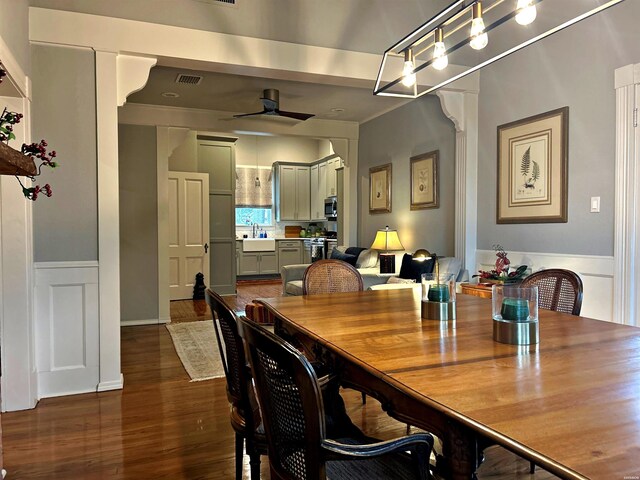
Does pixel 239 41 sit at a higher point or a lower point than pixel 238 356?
higher

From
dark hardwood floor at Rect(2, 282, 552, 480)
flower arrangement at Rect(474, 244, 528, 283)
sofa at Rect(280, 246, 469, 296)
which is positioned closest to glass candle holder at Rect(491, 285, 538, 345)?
dark hardwood floor at Rect(2, 282, 552, 480)

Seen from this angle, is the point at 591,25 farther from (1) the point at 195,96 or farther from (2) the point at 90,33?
(1) the point at 195,96

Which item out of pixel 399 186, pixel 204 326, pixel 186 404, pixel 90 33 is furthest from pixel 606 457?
pixel 399 186

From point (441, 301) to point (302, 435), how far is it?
0.93 metres

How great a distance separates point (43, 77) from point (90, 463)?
249cm

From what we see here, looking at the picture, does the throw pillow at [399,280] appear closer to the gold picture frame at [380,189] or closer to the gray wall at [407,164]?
the gray wall at [407,164]

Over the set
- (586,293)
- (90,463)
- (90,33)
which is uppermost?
(90,33)

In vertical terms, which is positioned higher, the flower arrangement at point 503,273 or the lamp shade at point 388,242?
the lamp shade at point 388,242

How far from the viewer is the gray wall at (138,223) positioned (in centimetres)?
555

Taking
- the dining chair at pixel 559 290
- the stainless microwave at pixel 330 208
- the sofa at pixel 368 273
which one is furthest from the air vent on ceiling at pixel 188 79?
the stainless microwave at pixel 330 208

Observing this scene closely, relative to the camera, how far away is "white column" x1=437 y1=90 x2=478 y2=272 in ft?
14.6

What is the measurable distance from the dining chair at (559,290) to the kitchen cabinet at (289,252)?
7.81 meters

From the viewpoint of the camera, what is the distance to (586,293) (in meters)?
3.38

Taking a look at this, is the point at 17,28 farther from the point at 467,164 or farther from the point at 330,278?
the point at 467,164
